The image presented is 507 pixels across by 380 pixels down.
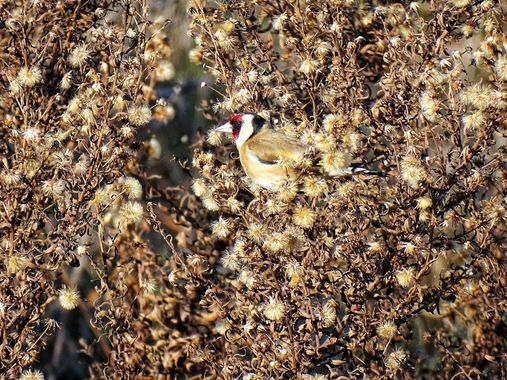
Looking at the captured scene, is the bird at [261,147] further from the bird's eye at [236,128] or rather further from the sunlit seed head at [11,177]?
the sunlit seed head at [11,177]

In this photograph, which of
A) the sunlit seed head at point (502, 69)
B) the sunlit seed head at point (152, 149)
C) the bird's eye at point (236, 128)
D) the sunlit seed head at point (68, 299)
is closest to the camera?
the sunlit seed head at point (502, 69)

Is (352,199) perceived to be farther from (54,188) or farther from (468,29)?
(54,188)

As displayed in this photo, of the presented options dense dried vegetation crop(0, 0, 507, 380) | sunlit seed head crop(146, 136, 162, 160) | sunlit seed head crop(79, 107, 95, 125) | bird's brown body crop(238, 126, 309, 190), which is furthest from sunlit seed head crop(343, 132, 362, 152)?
sunlit seed head crop(146, 136, 162, 160)

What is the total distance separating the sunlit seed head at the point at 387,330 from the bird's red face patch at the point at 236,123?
1032mm

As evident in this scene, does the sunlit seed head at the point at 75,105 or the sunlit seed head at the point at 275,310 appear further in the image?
the sunlit seed head at the point at 75,105

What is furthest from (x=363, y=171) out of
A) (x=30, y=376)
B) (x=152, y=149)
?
(x=152, y=149)

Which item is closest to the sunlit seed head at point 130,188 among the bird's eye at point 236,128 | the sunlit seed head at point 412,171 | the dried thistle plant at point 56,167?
the dried thistle plant at point 56,167

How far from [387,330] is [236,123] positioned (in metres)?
1.13

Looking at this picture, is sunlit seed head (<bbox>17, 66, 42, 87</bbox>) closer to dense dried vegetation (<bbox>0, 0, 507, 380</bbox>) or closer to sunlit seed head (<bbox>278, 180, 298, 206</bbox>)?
dense dried vegetation (<bbox>0, 0, 507, 380</bbox>)

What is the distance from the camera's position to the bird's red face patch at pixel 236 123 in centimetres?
358

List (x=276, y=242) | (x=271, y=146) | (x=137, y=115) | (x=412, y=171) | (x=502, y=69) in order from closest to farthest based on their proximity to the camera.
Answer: (x=276, y=242) < (x=412, y=171) < (x=502, y=69) < (x=137, y=115) < (x=271, y=146)

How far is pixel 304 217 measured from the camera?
2.80 meters

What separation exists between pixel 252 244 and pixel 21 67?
1.20m

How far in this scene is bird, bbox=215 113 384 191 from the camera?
10.8 ft
